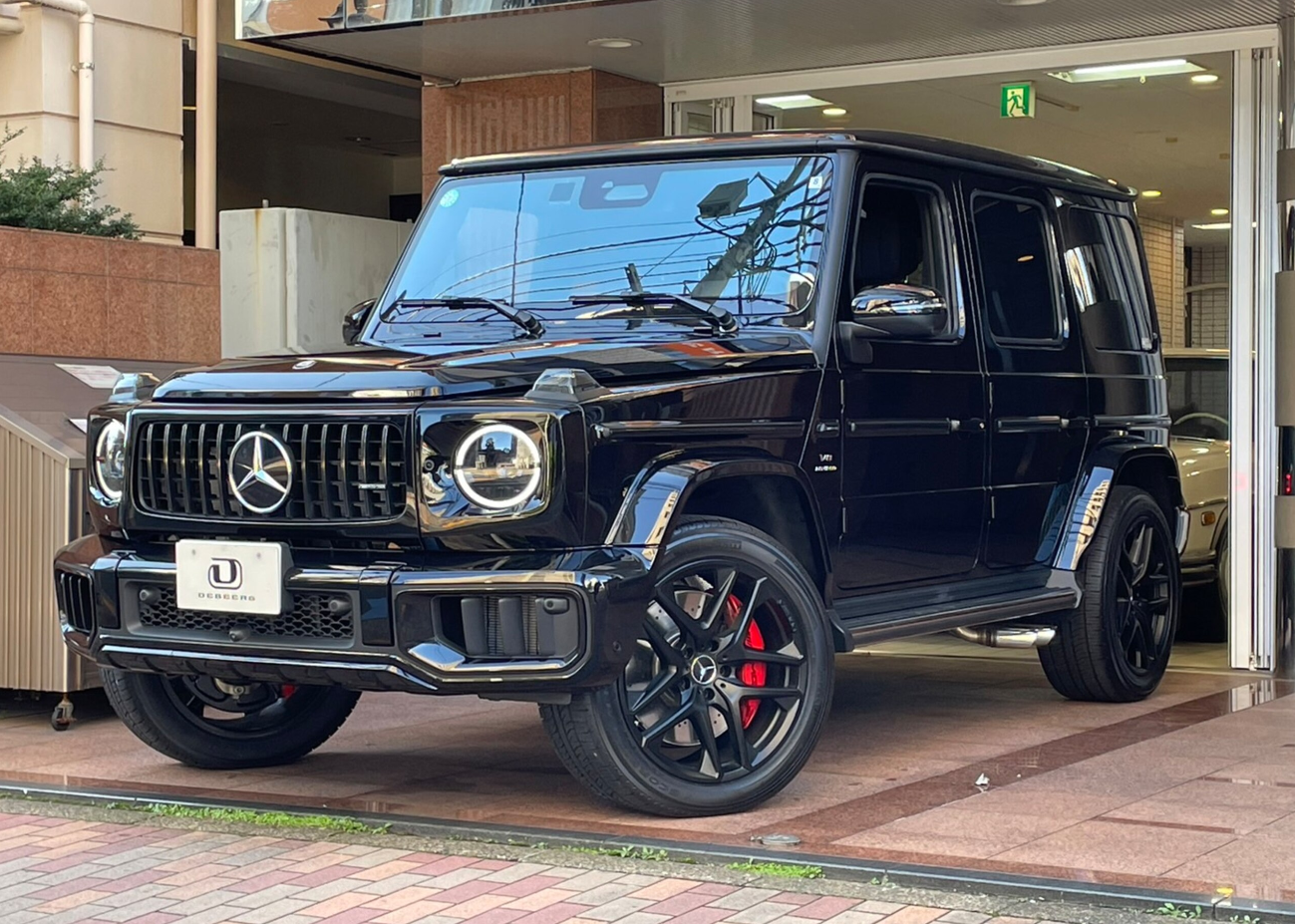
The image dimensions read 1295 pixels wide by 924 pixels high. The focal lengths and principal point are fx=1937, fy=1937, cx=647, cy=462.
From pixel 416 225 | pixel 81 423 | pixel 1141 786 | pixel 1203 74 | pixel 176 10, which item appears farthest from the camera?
pixel 176 10

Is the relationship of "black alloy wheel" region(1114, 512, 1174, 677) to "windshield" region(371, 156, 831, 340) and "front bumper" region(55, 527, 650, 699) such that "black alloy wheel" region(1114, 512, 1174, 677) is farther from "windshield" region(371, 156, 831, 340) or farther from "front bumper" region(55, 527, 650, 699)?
"front bumper" region(55, 527, 650, 699)

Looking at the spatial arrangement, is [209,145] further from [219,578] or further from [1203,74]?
[219,578]

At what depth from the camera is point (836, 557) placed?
620cm

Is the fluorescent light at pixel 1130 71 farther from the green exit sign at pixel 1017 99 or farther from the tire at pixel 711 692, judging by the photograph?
the tire at pixel 711 692

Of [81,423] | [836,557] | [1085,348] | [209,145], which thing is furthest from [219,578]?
[209,145]

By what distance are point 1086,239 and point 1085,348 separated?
53cm

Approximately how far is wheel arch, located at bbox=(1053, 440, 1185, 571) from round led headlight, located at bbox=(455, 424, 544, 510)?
121 inches

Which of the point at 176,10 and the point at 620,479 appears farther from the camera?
the point at 176,10

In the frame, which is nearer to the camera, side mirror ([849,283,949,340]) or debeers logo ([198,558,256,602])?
debeers logo ([198,558,256,602])

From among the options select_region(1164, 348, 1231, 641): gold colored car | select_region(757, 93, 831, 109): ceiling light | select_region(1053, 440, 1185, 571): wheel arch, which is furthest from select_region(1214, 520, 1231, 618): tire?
select_region(757, 93, 831, 109): ceiling light

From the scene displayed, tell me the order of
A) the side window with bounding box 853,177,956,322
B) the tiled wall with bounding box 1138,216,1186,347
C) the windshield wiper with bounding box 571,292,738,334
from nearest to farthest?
the windshield wiper with bounding box 571,292,738,334 < the side window with bounding box 853,177,956,322 < the tiled wall with bounding box 1138,216,1186,347

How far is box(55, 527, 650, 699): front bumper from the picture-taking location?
506cm

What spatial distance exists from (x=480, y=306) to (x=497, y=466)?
1.46 meters

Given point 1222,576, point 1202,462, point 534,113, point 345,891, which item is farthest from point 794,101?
point 345,891
